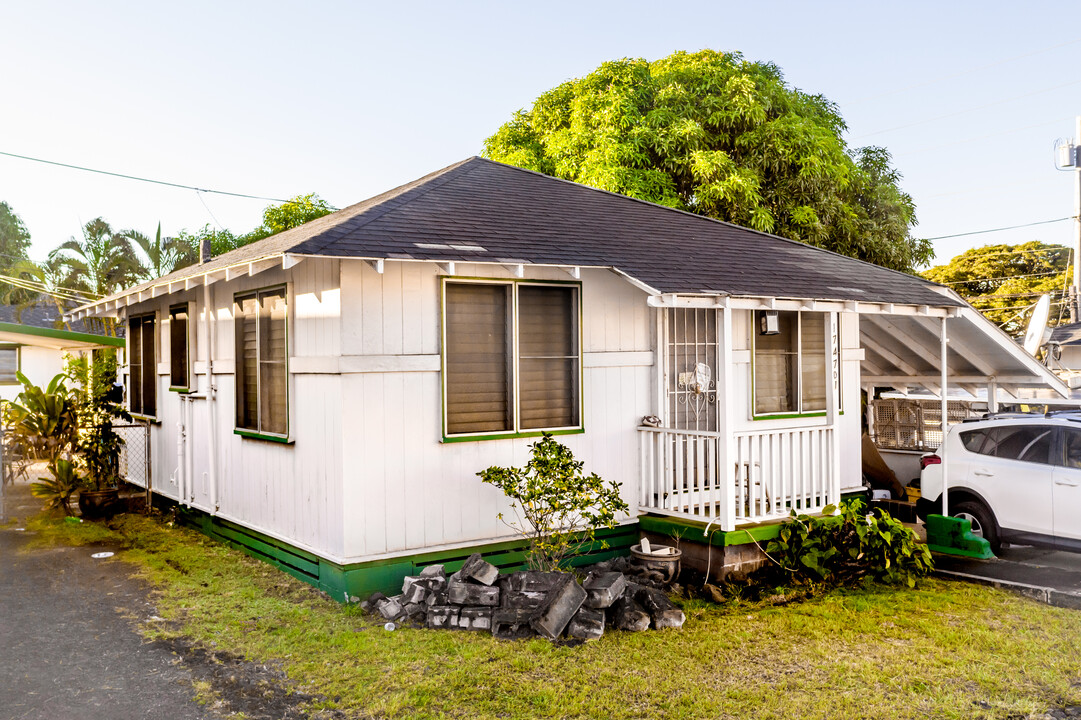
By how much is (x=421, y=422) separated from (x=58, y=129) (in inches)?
1287

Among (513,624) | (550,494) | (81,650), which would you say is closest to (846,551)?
(550,494)

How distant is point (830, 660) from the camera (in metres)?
5.67

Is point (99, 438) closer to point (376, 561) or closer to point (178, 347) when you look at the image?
point (178, 347)

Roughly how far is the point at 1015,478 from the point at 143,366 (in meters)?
11.3

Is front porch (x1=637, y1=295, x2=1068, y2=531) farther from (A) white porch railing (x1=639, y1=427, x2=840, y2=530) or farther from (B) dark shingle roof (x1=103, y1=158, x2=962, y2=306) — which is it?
(B) dark shingle roof (x1=103, y1=158, x2=962, y2=306)

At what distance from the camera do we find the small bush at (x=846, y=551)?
25.0 feet

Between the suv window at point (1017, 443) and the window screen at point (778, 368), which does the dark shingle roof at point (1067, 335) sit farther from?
the window screen at point (778, 368)

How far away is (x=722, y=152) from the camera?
1911cm

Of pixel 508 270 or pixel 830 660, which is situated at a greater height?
pixel 508 270

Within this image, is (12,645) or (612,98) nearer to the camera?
(12,645)

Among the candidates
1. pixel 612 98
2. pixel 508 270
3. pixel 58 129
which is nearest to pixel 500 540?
pixel 508 270

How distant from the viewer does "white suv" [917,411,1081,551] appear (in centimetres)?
830

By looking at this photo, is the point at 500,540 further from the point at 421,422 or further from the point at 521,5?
the point at 521,5

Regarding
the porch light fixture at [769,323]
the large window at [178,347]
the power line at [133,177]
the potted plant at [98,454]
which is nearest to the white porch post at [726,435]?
the porch light fixture at [769,323]
